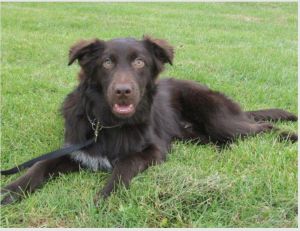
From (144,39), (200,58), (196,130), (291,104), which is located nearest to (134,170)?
(144,39)

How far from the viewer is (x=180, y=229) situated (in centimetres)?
290

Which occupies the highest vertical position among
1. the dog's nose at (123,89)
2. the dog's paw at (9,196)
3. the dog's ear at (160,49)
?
the dog's ear at (160,49)

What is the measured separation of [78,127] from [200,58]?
191 inches

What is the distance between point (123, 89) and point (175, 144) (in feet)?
4.34

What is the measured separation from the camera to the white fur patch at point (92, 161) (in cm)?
376

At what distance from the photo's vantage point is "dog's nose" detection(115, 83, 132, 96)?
3.31 metres

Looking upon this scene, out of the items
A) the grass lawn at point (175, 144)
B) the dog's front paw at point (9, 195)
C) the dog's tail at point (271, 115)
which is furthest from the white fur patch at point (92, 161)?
the dog's tail at point (271, 115)

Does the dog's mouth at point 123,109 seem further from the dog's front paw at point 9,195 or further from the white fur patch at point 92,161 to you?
the dog's front paw at point 9,195

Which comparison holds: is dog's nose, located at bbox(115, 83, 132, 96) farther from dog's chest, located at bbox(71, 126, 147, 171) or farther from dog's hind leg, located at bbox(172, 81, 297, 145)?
dog's hind leg, located at bbox(172, 81, 297, 145)

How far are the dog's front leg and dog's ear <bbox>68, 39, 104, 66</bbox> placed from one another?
3.10 ft

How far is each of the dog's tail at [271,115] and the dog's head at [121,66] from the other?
1.69 meters

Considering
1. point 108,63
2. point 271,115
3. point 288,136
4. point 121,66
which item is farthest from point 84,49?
point 271,115

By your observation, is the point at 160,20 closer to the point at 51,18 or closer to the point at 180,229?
the point at 51,18

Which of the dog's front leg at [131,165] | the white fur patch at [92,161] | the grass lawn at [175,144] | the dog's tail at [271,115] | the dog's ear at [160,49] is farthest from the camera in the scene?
the dog's tail at [271,115]
